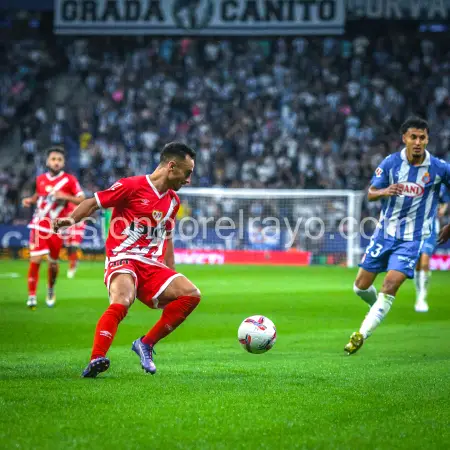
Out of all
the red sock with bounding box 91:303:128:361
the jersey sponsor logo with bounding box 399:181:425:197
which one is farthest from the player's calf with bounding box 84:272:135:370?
the jersey sponsor logo with bounding box 399:181:425:197

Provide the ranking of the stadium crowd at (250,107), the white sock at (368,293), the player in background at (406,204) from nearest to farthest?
the player in background at (406,204) → the white sock at (368,293) → the stadium crowd at (250,107)

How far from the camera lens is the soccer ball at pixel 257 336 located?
754 cm

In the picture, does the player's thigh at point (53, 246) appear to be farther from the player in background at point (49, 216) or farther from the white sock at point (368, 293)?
the white sock at point (368, 293)

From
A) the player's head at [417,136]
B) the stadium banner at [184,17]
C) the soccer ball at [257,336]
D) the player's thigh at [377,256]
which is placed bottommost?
the soccer ball at [257,336]

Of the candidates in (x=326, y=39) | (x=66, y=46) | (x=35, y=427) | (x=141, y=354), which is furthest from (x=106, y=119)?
(x=35, y=427)

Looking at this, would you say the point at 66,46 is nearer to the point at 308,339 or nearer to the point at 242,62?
the point at 242,62

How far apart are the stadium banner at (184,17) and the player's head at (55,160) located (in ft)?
56.4

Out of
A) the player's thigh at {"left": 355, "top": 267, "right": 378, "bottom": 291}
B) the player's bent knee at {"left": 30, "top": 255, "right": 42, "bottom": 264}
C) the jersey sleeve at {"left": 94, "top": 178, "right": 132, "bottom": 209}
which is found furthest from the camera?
the player's bent knee at {"left": 30, "top": 255, "right": 42, "bottom": 264}

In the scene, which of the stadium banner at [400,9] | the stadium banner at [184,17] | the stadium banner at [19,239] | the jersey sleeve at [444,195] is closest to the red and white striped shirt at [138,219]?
the jersey sleeve at [444,195]

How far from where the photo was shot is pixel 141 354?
698cm

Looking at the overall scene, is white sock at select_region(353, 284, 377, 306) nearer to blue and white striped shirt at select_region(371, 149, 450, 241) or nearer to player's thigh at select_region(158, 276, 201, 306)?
blue and white striped shirt at select_region(371, 149, 450, 241)

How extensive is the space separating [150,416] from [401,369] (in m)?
2.90

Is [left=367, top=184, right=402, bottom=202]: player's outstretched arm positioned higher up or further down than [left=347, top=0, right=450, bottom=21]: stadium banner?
further down

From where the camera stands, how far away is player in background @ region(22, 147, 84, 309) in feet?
43.0
